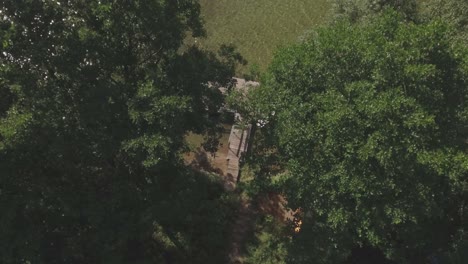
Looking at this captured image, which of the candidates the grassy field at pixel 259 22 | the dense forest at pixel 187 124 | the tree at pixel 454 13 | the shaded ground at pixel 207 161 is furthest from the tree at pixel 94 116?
the grassy field at pixel 259 22

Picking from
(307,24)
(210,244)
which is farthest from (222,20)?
(210,244)

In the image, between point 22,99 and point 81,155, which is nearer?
point 22,99

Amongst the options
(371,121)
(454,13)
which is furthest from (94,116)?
(454,13)

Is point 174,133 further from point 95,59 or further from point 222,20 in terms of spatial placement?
point 222,20

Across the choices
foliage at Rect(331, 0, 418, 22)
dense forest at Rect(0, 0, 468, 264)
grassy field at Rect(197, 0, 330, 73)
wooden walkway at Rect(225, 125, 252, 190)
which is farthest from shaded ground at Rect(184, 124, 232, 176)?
foliage at Rect(331, 0, 418, 22)

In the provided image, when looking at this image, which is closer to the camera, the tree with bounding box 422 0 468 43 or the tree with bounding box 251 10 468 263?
the tree with bounding box 251 10 468 263

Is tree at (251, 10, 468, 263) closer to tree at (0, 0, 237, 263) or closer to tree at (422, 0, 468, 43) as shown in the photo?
tree at (0, 0, 237, 263)

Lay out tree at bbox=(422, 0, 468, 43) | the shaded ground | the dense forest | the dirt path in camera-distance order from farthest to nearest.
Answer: the shaded ground → tree at bbox=(422, 0, 468, 43) → the dirt path → the dense forest
